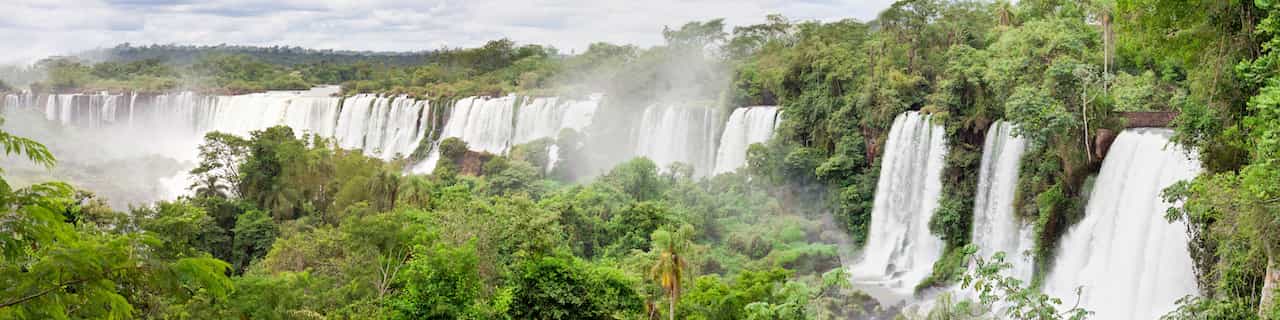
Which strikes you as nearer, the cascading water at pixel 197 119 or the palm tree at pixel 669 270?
the palm tree at pixel 669 270

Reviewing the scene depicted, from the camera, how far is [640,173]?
31391 mm

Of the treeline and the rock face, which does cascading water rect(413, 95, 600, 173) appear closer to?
the treeline

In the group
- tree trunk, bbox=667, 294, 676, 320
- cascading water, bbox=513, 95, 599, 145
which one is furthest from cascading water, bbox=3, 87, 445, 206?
tree trunk, bbox=667, 294, 676, 320

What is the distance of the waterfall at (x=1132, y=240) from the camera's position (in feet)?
52.0

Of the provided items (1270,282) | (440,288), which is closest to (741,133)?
(440,288)

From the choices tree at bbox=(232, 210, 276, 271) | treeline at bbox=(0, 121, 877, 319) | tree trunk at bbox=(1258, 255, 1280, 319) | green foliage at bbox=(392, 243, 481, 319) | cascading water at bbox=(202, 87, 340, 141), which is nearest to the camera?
treeline at bbox=(0, 121, 877, 319)

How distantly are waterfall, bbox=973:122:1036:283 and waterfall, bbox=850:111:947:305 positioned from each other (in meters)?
1.67

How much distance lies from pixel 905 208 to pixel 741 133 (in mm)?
8175

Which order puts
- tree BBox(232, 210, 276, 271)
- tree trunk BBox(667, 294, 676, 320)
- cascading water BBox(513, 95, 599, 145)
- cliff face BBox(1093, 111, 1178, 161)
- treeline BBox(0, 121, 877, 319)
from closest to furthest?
treeline BBox(0, 121, 877, 319) → tree trunk BBox(667, 294, 676, 320) → cliff face BBox(1093, 111, 1178, 161) → tree BBox(232, 210, 276, 271) → cascading water BBox(513, 95, 599, 145)

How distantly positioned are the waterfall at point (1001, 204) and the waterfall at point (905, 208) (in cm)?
167

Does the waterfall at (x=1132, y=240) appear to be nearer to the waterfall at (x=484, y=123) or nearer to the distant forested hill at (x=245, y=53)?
the waterfall at (x=484, y=123)

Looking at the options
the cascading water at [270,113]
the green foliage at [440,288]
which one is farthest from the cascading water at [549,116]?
the green foliage at [440,288]

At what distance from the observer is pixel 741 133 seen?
111 ft

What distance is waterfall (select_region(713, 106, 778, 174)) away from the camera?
3284 cm
